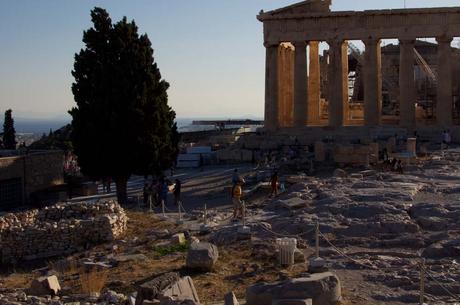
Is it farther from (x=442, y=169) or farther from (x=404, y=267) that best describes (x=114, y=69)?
(x=404, y=267)

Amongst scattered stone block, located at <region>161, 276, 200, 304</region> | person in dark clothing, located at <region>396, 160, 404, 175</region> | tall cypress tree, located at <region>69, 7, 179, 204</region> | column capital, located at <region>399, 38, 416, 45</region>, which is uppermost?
column capital, located at <region>399, 38, 416, 45</region>

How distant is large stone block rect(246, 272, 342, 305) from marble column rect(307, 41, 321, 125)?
35899 mm

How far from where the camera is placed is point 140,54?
3212cm

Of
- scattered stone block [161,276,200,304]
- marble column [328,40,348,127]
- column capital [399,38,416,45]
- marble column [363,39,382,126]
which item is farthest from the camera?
marble column [328,40,348,127]

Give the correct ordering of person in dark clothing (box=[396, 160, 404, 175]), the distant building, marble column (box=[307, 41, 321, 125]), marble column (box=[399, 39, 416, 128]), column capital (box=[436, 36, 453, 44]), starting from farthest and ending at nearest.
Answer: marble column (box=[307, 41, 321, 125]), marble column (box=[399, 39, 416, 128]), column capital (box=[436, 36, 453, 44]), the distant building, person in dark clothing (box=[396, 160, 404, 175])

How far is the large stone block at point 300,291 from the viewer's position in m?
12.2

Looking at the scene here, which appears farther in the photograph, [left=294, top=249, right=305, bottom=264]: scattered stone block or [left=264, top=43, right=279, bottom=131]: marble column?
[left=264, top=43, right=279, bottom=131]: marble column

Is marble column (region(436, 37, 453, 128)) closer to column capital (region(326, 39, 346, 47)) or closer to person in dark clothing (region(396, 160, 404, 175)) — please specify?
column capital (region(326, 39, 346, 47))

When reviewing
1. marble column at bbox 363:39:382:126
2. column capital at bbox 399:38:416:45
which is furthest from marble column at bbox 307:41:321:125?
column capital at bbox 399:38:416:45

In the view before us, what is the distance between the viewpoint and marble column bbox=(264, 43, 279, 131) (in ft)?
151

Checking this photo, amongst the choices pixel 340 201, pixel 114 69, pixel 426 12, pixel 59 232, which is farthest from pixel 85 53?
pixel 426 12

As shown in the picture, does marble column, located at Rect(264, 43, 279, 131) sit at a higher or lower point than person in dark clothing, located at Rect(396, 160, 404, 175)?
higher

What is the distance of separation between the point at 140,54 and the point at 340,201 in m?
13.8

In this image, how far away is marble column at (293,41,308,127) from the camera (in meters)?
45.2
